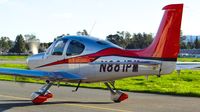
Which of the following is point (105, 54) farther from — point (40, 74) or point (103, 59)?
point (40, 74)

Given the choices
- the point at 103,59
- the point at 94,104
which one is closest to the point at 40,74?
the point at 94,104

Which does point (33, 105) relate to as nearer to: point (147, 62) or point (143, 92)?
point (147, 62)

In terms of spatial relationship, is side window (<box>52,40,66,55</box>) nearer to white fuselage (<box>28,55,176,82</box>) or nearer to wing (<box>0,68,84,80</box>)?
white fuselage (<box>28,55,176,82</box>)

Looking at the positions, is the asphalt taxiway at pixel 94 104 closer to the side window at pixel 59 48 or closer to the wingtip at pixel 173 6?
the side window at pixel 59 48

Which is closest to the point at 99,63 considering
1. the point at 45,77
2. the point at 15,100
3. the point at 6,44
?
the point at 45,77

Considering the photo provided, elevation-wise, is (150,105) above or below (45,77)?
below

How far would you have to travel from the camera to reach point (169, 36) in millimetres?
13125

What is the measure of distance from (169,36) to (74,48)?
3.51 m

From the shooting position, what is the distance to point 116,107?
13438mm

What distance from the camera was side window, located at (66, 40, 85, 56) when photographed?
47.4 ft

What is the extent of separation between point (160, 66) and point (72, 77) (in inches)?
125

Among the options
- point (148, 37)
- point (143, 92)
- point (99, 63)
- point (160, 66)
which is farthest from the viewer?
point (148, 37)

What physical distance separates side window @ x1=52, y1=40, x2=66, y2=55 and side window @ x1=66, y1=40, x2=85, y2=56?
0.30 metres

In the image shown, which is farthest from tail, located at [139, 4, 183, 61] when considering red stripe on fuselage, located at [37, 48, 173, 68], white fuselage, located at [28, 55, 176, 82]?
white fuselage, located at [28, 55, 176, 82]
